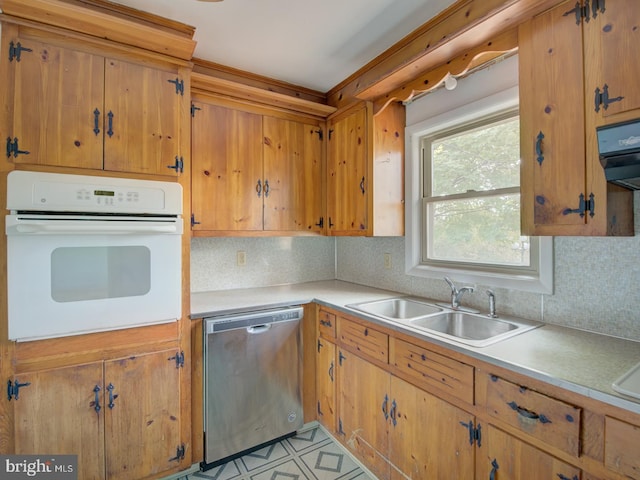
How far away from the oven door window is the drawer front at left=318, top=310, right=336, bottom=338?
1.09 m

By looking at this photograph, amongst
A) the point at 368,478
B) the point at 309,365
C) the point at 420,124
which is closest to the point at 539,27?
the point at 420,124

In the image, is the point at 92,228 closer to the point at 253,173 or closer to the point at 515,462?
the point at 253,173

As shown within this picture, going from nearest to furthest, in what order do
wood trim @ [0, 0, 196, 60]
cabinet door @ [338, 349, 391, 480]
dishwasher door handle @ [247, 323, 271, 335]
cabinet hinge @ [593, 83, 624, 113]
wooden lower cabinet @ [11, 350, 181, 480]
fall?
1. cabinet hinge @ [593, 83, 624, 113]
2. wood trim @ [0, 0, 196, 60]
3. wooden lower cabinet @ [11, 350, 181, 480]
4. cabinet door @ [338, 349, 391, 480]
5. dishwasher door handle @ [247, 323, 271, 335]

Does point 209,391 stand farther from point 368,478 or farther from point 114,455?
point 368,478

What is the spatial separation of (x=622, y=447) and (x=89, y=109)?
2419mm

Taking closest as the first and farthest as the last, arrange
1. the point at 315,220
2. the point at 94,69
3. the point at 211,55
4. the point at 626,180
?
the point at 626,180
the point at 94,69
the point at 211,55
the point at 315,220

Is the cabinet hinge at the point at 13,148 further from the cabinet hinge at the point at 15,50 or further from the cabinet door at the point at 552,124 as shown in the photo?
the cabinet door at the point at 552,124

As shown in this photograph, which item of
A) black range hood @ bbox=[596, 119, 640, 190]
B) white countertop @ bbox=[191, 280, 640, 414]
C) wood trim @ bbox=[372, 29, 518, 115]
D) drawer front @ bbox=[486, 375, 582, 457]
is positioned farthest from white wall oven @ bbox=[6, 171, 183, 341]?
black range hood @ bbox=[596, 119, 640, 190]

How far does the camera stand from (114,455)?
1668 millimetres

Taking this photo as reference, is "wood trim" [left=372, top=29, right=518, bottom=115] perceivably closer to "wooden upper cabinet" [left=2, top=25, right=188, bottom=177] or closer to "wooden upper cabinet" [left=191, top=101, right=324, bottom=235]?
"wooden upper cabinet" [left=191, top=101, right=324, bottom=235]

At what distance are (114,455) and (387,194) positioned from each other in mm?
2202

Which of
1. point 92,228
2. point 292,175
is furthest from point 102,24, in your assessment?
point 292,175

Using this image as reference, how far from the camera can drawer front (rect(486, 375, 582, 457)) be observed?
3.28 feet

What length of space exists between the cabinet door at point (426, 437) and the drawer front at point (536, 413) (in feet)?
0.52
